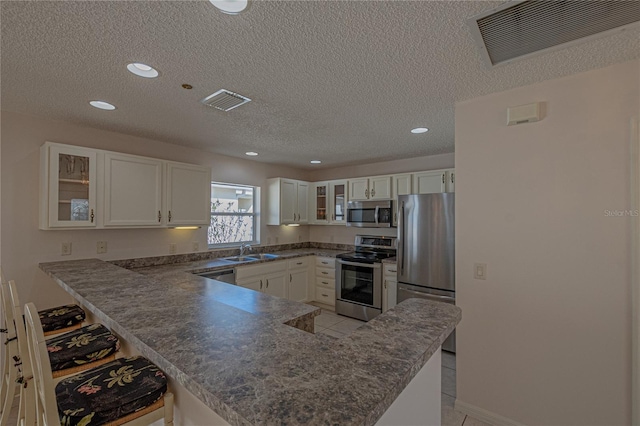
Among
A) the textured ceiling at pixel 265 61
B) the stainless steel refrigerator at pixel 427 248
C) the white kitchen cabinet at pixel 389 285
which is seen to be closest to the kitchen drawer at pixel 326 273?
the white kitchen cabinet at pixel 389 285

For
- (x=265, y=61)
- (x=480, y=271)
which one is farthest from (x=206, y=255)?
(x=480, y=271)

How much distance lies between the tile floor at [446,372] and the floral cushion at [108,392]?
197 centimetres

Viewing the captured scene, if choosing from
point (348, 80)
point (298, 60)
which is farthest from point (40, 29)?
point (348, 80)

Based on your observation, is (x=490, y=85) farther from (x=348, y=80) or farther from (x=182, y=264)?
(x=182, y=264)

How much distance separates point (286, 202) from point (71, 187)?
2740 mm

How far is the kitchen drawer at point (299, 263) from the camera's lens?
14.4ft

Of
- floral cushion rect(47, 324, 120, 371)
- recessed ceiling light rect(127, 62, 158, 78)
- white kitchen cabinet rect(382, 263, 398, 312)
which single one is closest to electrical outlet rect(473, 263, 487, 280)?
white kitchen cabinet rect(382, 263, 398, 312)

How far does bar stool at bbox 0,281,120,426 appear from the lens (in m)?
1.39

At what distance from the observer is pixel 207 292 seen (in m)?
2.15

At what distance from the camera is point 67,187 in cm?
254

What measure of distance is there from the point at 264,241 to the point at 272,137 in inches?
81.4

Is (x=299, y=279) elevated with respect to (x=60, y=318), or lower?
lower

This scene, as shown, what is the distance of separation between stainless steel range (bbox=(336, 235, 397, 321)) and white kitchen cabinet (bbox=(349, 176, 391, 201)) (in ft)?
2.25

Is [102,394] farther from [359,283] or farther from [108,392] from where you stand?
[359,283]
